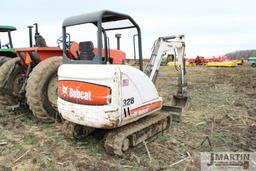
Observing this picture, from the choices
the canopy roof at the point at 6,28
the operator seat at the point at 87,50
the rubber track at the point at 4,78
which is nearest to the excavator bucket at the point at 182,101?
the operator seat at the point at 87,50

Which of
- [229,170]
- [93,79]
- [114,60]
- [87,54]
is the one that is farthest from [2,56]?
[229,170]

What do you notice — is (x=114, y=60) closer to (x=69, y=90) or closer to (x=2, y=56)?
(x=69, y=90)

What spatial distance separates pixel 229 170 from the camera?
3.67m

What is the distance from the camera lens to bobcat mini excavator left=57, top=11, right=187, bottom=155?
357cm

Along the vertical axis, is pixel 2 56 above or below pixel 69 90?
above

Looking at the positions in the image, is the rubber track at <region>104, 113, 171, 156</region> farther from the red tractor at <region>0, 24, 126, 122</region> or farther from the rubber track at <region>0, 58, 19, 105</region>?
the rubber track at <region>0, 58, 19, 105</region>

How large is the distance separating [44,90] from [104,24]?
1709mm

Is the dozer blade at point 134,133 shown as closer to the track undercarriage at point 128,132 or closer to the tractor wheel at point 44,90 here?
the track undercarriage at point 128,132

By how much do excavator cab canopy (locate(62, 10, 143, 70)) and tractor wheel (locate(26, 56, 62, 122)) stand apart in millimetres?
828

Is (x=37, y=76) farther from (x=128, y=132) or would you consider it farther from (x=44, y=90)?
(x=128, y=132)

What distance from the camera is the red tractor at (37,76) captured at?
4840 millimetres

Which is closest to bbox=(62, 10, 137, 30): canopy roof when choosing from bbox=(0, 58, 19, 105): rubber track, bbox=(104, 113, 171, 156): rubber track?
bbox=(104, 113, 171, 156): rubber track

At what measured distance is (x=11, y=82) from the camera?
5996 millimetres

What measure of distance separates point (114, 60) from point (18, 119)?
2.60m
